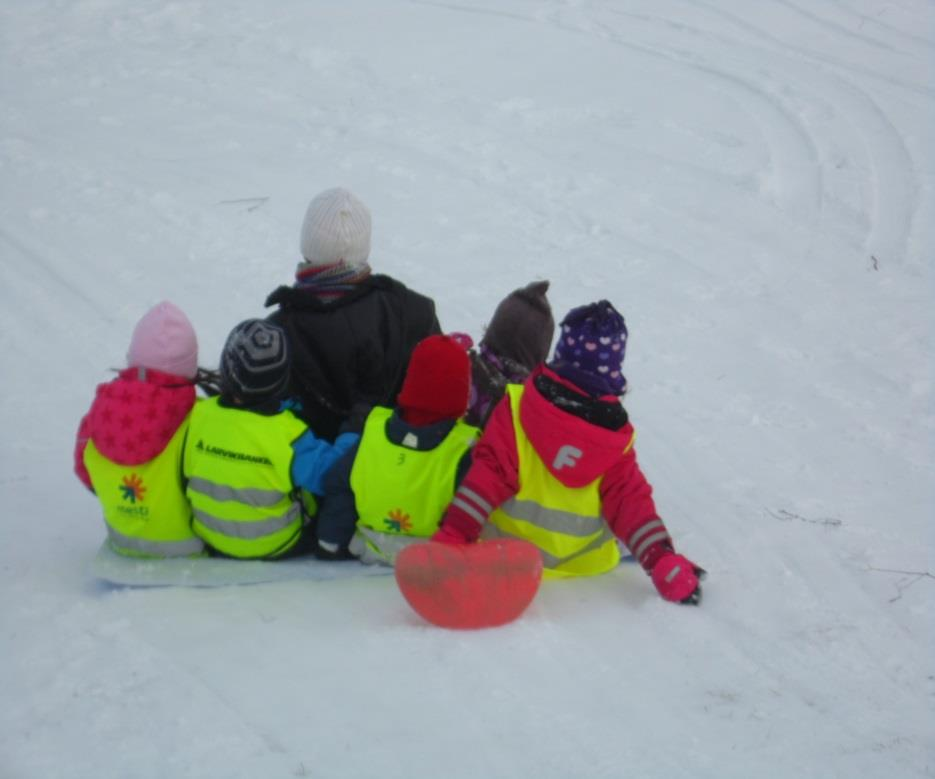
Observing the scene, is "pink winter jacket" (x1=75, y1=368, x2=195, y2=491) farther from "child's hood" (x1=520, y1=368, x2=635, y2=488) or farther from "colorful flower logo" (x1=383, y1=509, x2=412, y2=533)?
"child's hood" (x1=520, y1=368, x2=635, y2=488)

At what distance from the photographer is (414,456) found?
3926mm

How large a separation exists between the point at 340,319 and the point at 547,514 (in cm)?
115

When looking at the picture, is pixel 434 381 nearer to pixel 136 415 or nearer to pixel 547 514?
pixel 547 514

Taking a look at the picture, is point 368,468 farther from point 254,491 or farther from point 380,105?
point 380,105

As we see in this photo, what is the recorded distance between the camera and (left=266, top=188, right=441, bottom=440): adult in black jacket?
173 inches

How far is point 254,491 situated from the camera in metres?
3.93

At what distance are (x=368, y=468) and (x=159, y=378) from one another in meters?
0.83

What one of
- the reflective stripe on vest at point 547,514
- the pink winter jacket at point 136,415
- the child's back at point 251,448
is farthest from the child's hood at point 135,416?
the reflective stripe on vest at point 547,514

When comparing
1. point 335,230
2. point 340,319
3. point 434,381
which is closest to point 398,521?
point 434,381

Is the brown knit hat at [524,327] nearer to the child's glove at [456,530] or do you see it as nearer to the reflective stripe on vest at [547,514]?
the reflective stripe on vest at [547,514]

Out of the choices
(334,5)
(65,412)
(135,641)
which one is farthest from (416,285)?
(334,5)

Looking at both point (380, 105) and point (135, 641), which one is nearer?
point (135, 641)

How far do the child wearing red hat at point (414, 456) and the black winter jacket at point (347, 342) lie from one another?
18.6 inches

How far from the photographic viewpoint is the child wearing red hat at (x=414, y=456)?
12.8ft
